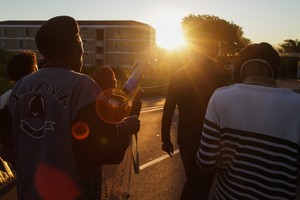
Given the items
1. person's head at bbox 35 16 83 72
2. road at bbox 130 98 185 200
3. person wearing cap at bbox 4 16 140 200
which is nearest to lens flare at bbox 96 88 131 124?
person wearing cap at bbox 4 16 140 200

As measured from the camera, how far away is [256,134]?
2.36 meters

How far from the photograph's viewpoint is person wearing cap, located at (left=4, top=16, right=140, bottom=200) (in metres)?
2.17

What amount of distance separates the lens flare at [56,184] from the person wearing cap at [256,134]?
860 millimetres

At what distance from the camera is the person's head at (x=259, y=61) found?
253 centimetres

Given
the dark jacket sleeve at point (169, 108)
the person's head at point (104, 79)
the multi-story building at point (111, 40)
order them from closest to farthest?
the person's head at point (104, 79)
the dark jacket sleeve at point (169, 108)
the multi-story building at point (111, 40)

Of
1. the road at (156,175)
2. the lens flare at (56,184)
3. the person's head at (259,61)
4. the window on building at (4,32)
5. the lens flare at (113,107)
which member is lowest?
the road at (156,175)

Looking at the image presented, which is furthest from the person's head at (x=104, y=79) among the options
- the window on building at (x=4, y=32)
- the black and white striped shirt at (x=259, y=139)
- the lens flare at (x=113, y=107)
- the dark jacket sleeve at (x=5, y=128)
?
the window on building at (x=4, y=32)

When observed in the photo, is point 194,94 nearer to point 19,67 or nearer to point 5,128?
point 19,67

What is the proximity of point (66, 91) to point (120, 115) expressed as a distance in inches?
17.2

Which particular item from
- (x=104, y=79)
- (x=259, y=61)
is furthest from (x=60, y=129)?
(x=104, y=79)

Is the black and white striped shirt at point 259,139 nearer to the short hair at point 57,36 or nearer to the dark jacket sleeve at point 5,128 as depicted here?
the short hair at point 57,36

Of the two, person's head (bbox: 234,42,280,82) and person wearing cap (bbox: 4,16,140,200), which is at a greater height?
person's head (bbox: 234,42,280,82)

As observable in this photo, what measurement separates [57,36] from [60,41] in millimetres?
31

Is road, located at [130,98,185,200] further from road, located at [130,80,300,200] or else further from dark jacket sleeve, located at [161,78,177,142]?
dark jacket sleeve, located at [161,78,177,142]
